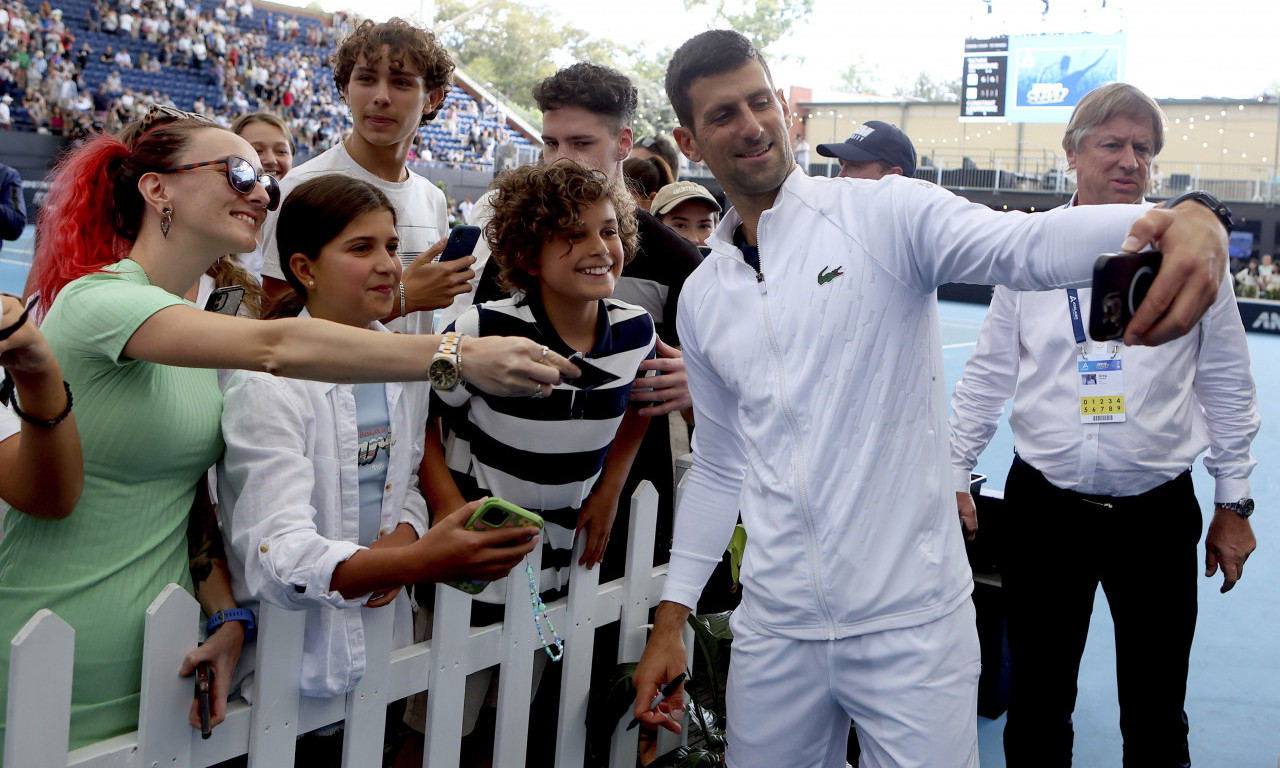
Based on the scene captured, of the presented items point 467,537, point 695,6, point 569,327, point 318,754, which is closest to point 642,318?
point 569,327

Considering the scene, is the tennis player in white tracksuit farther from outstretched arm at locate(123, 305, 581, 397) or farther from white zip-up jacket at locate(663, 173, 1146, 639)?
outstretched arm at locate(123, 305, 581, 397)

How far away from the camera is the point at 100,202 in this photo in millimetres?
1931

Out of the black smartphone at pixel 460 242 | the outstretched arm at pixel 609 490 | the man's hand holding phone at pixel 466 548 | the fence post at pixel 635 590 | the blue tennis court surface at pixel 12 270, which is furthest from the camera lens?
the blue tennis court surface at pixel 12 270

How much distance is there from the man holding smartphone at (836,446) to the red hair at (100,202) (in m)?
1.06

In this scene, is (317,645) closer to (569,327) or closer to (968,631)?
(569,327)

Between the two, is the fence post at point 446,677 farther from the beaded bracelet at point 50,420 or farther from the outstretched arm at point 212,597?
the beaded bracelet at point 50,420

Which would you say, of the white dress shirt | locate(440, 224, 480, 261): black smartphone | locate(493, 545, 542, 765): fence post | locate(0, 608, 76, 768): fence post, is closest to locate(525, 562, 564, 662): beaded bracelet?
locate(493, 545, 542, 765): fence post

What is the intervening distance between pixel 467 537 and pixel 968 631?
3.09 ft

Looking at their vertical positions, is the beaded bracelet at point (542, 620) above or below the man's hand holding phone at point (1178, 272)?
below

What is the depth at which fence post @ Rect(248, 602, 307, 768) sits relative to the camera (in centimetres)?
183

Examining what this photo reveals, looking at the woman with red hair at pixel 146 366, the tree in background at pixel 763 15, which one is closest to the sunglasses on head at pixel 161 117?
the woman with red hair at pixel 146 366

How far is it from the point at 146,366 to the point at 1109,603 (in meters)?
2.49

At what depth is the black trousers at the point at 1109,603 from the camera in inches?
105

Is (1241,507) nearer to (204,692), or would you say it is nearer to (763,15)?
(204,692)
